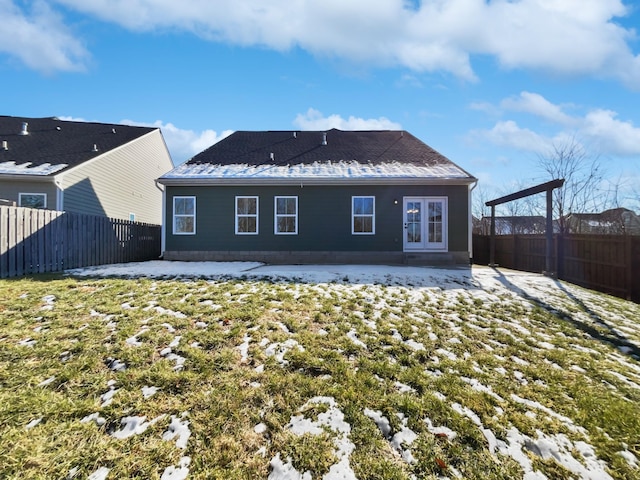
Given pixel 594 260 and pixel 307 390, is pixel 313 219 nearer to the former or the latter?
pixel 594 260

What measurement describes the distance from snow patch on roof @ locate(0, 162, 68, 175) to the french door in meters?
13.5

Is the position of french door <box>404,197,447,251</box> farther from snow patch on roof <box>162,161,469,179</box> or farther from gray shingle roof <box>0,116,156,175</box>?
gray shingle roof <box>0,116,156,175</box>

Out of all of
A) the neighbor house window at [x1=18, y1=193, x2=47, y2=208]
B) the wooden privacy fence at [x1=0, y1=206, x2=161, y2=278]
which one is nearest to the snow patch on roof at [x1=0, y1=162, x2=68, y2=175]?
the neighbor house window at [x1=18, y1=193, x2=47, y2=208]

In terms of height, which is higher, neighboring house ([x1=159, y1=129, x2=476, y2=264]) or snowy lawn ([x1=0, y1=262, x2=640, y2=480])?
neighboring house ([x1=159, y1=129, x2=476, y2=264])

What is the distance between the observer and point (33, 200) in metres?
11.7

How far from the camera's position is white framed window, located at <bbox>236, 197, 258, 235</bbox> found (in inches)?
439

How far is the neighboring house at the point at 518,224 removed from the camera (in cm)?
1973

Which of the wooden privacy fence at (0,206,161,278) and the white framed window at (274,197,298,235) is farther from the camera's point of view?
the white framed window at (274,197,298,235)

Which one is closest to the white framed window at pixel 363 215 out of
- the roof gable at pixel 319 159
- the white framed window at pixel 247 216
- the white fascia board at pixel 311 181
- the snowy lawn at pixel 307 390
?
the white fascia board at pixel 311 181

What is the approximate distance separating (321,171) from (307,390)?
9572 mm

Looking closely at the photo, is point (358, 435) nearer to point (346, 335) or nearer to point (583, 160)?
point (346, 335)

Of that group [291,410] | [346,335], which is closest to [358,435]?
[291,410]

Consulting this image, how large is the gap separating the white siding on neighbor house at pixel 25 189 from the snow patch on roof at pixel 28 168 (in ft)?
1.12

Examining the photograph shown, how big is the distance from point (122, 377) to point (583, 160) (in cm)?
2104
